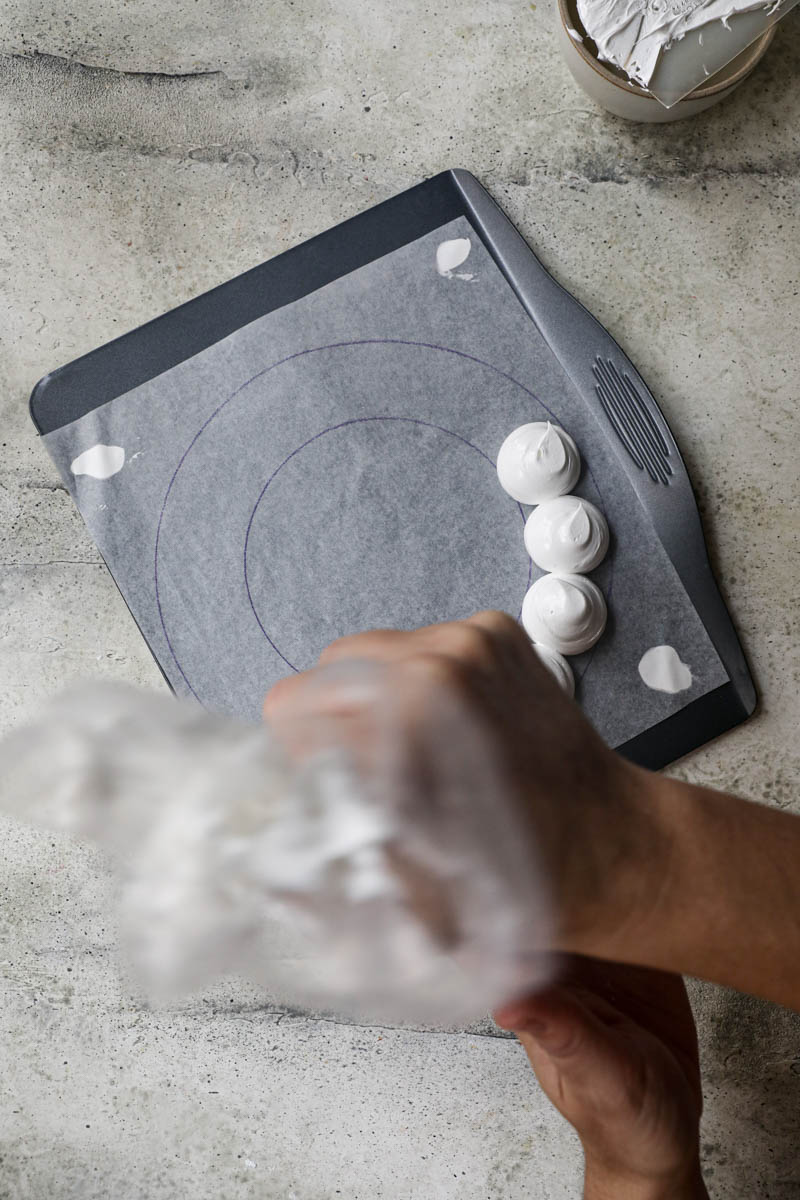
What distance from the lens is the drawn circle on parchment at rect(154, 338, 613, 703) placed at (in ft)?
1.67

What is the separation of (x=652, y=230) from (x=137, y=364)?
0.33 m

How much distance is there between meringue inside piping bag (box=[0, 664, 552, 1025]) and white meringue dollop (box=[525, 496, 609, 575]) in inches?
11.3

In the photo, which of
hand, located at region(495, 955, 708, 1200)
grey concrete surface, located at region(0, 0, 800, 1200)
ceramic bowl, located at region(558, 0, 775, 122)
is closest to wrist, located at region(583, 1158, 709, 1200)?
hand, located at region(495, 955, 708, 1200)

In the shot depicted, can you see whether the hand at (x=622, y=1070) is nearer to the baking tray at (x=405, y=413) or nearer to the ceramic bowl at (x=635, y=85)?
the baking tray at (x=405, y=413)

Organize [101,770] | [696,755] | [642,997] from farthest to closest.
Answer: [696,755] → [642,997] → [101,770]

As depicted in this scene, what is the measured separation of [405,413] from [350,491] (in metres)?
0.06

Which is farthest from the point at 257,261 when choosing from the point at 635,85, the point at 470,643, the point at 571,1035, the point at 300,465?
the point at 571,1035

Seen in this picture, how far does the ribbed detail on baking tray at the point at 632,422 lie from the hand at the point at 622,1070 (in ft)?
0.93

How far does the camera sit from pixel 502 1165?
52 cm

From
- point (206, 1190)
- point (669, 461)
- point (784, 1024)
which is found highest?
point (669, 461)

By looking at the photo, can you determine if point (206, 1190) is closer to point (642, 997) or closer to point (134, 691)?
point (642, 997)

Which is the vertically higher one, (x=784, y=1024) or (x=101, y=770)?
(x=101, y=770)

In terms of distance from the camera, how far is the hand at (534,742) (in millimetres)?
243

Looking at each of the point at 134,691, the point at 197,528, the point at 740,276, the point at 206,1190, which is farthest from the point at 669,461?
the point at 206,1190
